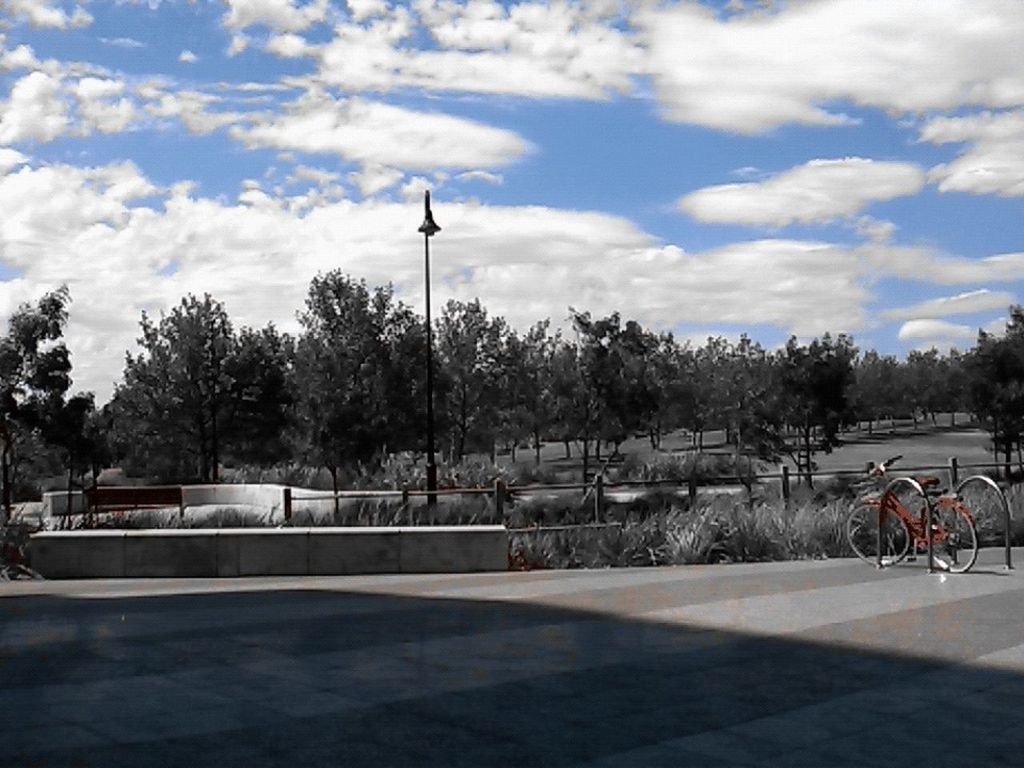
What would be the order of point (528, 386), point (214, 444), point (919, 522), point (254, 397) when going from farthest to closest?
point (528, 386) < point (254, 397) < point (214, 444) < point (919, 522)

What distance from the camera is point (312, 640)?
27.8 ft

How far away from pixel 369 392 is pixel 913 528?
25.7m

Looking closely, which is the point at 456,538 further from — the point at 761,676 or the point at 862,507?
the point at 761,676

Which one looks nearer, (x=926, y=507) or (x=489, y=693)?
(x=489, y=693)

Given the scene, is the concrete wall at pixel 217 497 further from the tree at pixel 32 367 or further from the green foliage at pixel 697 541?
the green foliage at pixel 697 541

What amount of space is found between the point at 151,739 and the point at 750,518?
1066cm

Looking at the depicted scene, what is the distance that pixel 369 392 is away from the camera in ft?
121

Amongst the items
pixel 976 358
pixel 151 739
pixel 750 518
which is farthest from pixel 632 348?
pixel 151 739

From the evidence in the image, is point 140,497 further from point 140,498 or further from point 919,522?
point 919,522

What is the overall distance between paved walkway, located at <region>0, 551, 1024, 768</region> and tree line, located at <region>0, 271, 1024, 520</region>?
21.9 m

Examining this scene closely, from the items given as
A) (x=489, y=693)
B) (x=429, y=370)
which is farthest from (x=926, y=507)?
(x=429, y=370)

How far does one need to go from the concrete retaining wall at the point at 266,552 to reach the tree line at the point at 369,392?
1624cm

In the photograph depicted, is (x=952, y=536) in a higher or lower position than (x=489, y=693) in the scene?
higher

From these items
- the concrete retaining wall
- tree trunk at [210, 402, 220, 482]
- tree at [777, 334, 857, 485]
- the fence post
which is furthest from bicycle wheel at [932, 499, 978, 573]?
tree trunk at [210, 402, 220, 482]
